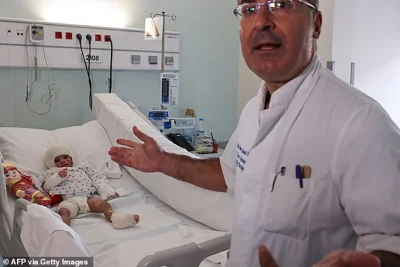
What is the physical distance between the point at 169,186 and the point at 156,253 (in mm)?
876

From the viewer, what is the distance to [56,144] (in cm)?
239

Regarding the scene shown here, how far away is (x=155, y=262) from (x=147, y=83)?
2.16 metres

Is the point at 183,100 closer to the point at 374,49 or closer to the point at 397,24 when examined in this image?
the point at 374,49

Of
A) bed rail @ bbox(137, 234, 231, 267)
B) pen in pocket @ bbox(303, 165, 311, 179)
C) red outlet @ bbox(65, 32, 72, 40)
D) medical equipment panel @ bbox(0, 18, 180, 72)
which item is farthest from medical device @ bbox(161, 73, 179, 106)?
pen in pocket @ bbox(303, 165, 311, 179)

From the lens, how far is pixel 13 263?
5.67ft

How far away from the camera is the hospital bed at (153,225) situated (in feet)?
4.70

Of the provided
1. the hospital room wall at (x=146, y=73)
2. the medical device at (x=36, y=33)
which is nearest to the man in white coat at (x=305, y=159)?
the medical device at (x=36, y=33)

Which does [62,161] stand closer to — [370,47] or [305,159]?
[305,159]

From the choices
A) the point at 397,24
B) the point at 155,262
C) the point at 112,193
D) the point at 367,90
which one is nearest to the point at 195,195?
the point at 112,193

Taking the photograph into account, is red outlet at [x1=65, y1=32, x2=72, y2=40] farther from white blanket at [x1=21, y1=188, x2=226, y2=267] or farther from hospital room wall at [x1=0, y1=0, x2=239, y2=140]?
white blanket at [x1=21, y1=188, x2=226, y2=267]

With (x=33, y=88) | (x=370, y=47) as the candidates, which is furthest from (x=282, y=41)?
(x=370, y=47)

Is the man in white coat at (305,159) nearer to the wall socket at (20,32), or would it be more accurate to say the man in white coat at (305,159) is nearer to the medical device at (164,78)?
the medical device at (164,78)

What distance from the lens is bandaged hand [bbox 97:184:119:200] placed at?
218cm

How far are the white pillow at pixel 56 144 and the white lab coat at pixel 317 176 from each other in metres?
1.46
